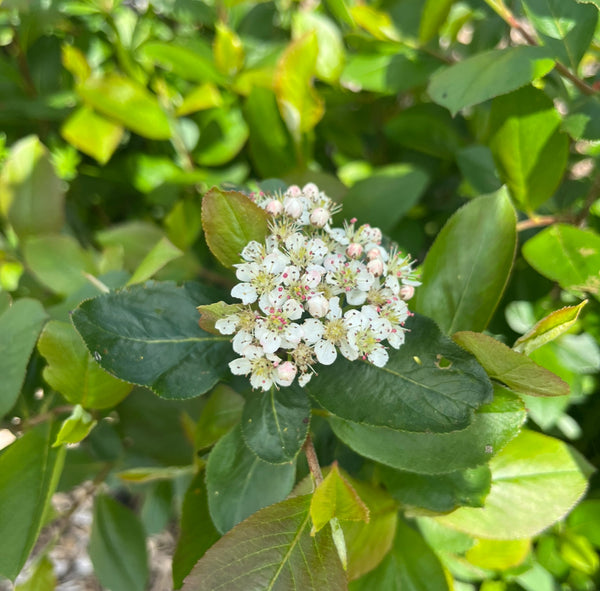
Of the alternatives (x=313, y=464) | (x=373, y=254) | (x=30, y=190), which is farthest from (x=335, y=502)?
(x=30, y=190)

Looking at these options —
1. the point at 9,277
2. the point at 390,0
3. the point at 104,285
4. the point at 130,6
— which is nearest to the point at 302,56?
the point at 390,0

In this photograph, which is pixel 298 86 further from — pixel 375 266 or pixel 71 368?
pixel 71 368

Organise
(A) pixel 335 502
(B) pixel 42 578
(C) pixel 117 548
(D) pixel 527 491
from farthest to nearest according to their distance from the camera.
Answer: (C) pixel 117 548
(B) pixel 42 578
(D) pixel 527 491
(A) pixel 335 502

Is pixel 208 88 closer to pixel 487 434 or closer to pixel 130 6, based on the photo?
pixel 130 6

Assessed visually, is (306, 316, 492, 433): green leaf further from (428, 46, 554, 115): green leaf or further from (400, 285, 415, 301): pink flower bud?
(428, 46, 554, 115): green leaf

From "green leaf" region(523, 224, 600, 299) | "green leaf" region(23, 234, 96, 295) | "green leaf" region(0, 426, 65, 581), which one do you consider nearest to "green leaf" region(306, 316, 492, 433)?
"green leaf" region(523, 224, 600, 299)

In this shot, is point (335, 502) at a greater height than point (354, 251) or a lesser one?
lesser
